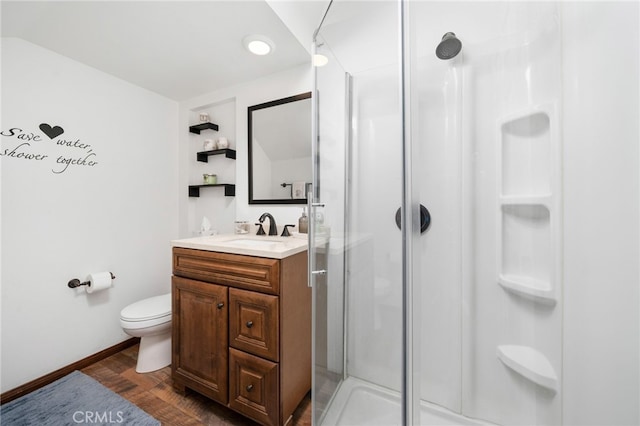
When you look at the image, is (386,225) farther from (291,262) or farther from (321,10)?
(321,10)

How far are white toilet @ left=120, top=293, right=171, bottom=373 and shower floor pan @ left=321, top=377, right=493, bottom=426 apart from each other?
1.16 m

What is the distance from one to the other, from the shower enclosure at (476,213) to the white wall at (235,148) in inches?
26.6

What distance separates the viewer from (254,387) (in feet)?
3.88

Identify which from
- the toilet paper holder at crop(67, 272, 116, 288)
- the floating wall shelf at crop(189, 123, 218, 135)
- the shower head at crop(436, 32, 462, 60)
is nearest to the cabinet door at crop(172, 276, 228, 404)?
the toilet paper holder at crop(67, 272, 116, 288)

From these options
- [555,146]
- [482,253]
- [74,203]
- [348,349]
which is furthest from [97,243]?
[555,146]

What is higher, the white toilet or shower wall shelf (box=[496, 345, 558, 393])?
shower wall shelf (box=[496, 345, 558, 393])

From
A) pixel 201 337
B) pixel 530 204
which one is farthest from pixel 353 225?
pixel 201 337

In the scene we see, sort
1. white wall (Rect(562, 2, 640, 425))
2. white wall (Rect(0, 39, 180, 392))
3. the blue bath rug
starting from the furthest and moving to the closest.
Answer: white wall (Rect(0, 39, 180, 392)) → the blue bath rug → white wall (Rect(562, 2, 640, 425))

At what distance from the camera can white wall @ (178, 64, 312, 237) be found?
181 centimetres

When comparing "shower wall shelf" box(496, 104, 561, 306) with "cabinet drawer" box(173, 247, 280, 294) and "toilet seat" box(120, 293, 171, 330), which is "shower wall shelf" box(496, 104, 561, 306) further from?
"toilet seat" box(120, 293, 171, 330)

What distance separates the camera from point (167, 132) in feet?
7.39

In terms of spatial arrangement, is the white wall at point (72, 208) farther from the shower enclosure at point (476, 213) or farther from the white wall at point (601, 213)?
the white wall at point (601, 213)

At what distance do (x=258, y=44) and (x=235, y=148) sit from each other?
824 mm

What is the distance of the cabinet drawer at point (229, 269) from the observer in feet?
3.74
